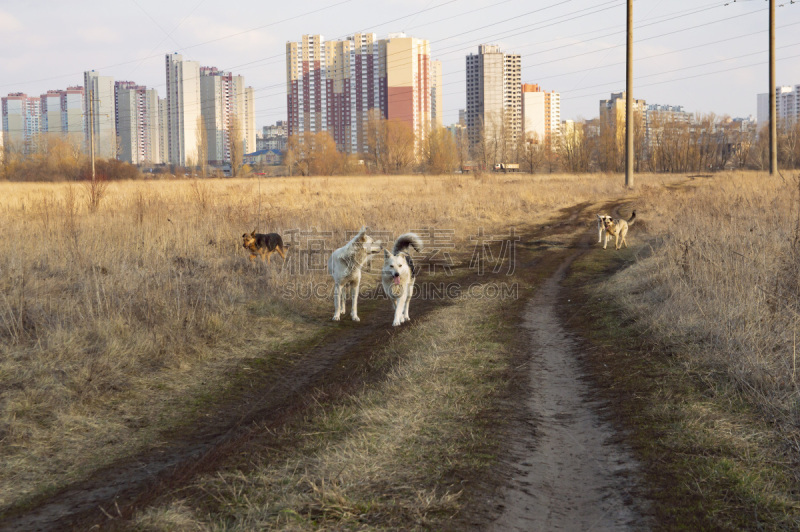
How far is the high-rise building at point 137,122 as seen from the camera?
532ft

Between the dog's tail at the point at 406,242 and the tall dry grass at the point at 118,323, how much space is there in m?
1.43

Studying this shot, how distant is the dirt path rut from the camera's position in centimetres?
338

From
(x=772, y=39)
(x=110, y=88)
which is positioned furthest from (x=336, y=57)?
(x=772, y=39)

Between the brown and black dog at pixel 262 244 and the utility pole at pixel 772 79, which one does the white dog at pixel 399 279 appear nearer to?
the brown and black dog at pixel 262 244

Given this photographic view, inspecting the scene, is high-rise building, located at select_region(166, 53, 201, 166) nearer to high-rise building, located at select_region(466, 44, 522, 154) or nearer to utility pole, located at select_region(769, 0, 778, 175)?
high-rise building, located at select_region(466, 44, 522, 154)

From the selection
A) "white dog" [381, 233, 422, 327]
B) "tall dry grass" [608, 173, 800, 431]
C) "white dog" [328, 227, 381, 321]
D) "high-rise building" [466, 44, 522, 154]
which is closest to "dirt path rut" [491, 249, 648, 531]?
"tall dry grass" [608, 173, 800, 431]

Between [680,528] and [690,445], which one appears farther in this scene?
[690,445]

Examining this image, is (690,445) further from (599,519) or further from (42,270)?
(42,270)

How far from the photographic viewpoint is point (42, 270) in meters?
10.1

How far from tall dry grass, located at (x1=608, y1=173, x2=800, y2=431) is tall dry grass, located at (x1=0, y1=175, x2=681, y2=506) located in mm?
4377

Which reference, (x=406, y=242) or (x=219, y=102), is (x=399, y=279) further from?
(x=219, y=102)

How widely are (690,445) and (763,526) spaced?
42.3 inches

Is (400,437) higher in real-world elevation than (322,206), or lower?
lower

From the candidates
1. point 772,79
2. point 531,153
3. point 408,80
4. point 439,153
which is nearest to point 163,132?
point 408,80
